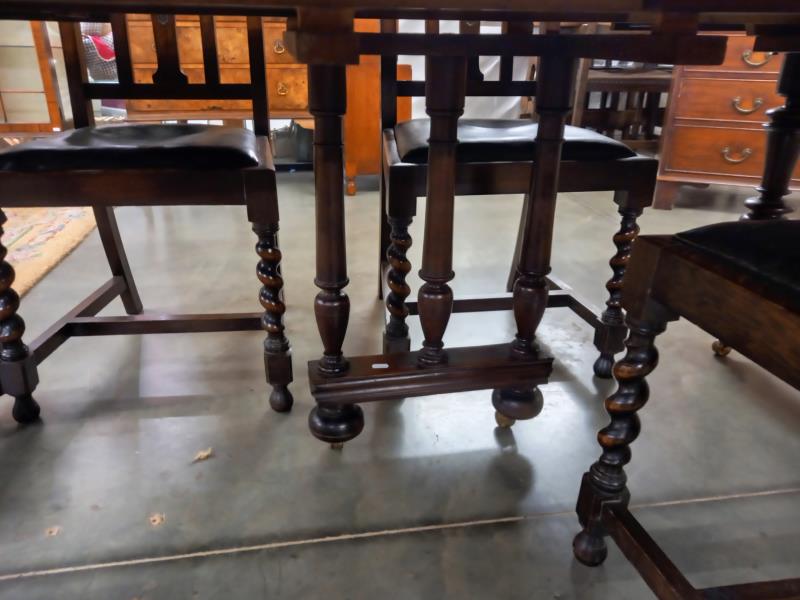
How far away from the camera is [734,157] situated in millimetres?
2580

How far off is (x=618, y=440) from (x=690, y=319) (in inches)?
8.6

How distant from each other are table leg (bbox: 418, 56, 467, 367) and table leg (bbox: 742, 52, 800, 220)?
86cm

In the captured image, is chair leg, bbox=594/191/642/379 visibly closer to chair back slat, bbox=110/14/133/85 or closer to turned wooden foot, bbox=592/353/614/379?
turned wooden foot, bbox=592/353/614/379

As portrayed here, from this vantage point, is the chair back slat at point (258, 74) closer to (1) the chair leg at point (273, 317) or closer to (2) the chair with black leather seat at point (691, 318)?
(1) the chair leg at point (273, 317)

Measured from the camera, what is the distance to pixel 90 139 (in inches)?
44.9

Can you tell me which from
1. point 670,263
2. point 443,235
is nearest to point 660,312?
point 670,263

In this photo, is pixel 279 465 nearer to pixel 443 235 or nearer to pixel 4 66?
pixel 443 235

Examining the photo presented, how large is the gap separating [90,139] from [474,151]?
29.7 inches

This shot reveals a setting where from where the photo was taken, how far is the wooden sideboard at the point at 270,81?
2.93 m

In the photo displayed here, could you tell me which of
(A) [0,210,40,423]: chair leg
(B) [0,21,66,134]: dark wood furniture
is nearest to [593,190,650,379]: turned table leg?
(A) [0,210,40,423]: chair leg

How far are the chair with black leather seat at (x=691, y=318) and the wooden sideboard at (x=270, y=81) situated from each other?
238cm

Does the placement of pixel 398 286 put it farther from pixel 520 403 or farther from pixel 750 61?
pixel 750 61

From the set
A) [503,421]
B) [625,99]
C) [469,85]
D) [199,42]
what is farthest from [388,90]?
[625,99]

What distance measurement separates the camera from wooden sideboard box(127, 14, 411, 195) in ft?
9.62
